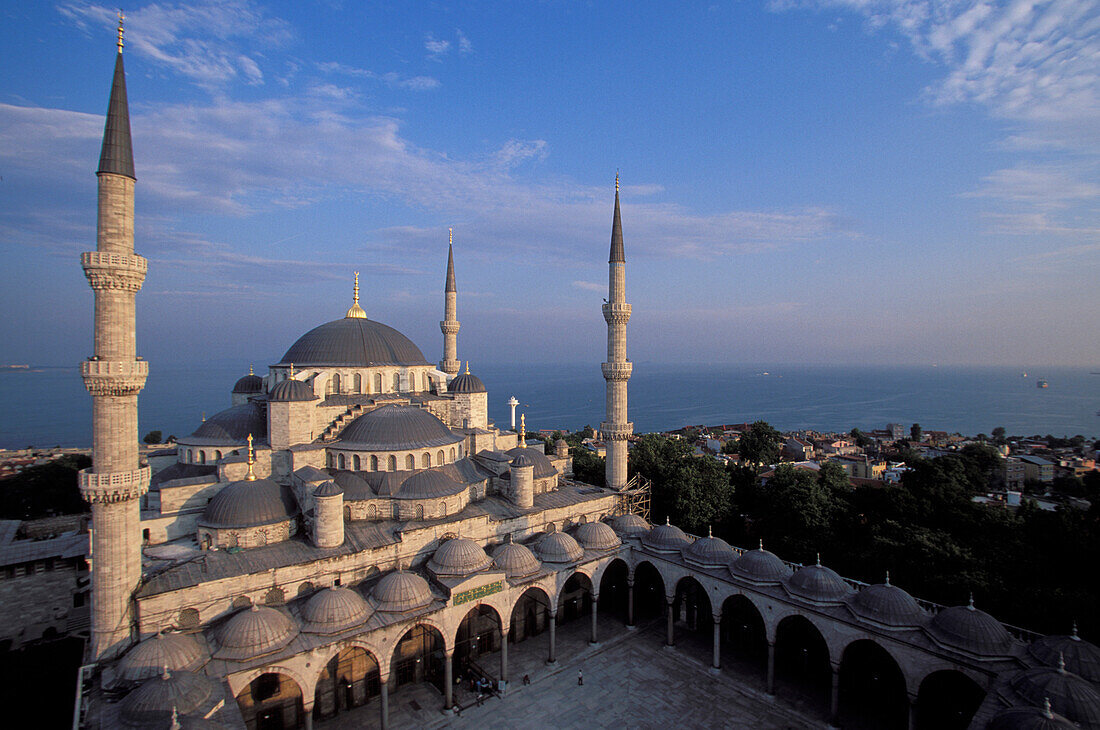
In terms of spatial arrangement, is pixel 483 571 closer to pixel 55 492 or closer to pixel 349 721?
pixel 349 721

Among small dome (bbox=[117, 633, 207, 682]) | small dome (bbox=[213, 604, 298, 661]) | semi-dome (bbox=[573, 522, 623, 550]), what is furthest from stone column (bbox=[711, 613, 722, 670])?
small dome (bbox=[117, 633, 207, 682])

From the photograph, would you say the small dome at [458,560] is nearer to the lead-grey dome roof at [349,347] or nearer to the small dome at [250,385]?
the lead-grey dome roof at [349,347]

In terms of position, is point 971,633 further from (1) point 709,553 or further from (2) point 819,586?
(1) point 709,553

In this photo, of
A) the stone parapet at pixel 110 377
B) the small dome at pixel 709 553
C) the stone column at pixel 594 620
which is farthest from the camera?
the stone column at pixel 594 620

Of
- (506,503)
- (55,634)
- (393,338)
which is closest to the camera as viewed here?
(55,634)

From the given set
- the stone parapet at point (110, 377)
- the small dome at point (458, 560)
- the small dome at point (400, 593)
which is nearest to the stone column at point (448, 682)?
the small dome at point (400, 593)

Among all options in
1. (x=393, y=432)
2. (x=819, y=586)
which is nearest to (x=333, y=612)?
(x=393, y=432)

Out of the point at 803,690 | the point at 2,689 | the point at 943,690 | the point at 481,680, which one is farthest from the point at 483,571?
the point at 2,689
